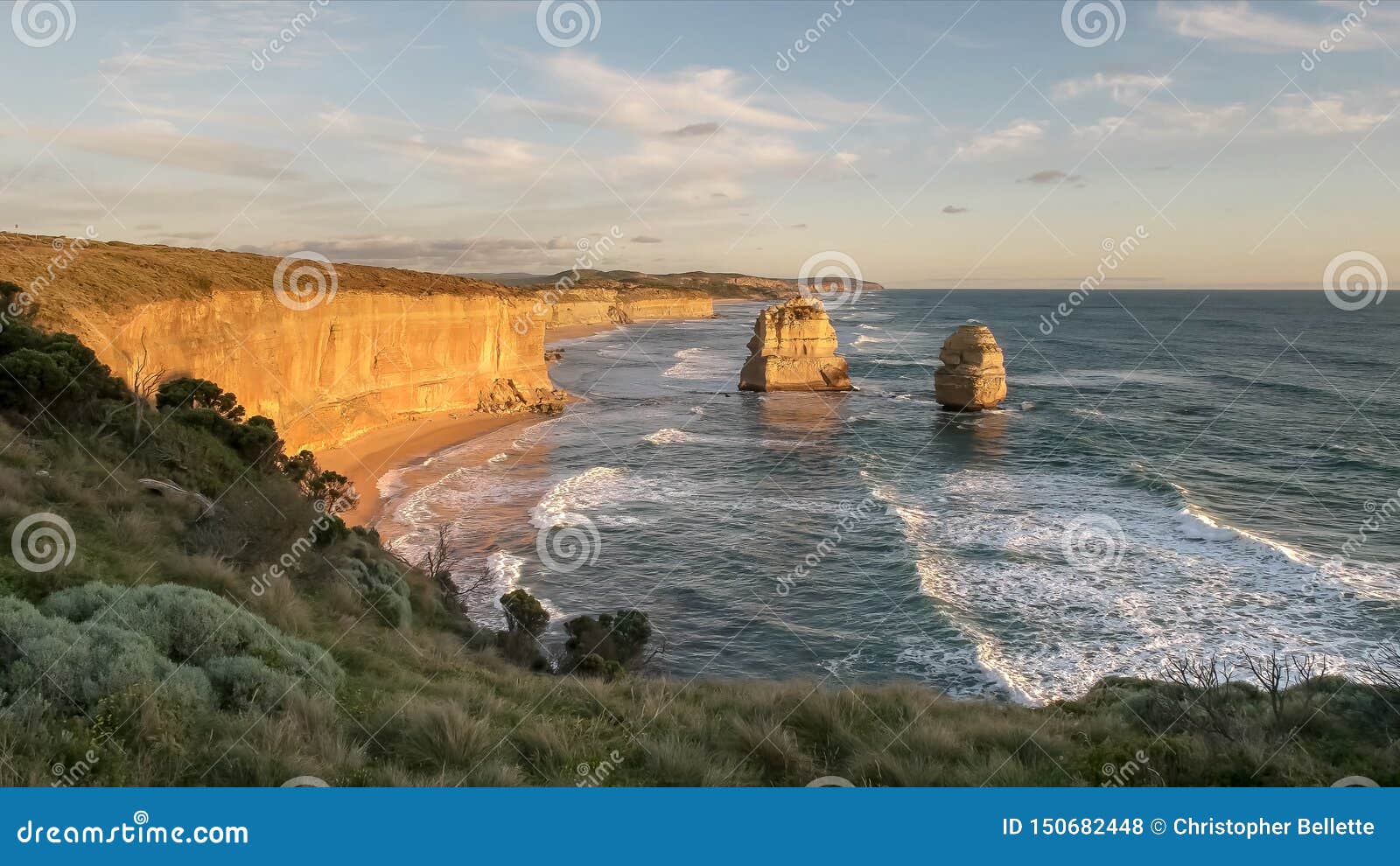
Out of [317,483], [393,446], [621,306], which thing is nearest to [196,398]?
[317,483]

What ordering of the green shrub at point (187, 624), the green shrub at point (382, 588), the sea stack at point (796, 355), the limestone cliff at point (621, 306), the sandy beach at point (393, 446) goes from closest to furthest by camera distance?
the green shrub at point (187, 624) < the green shrub at point (382, 588) < the sandy beach at point (393, 446) < the sea stack at point (796, 355) < the limestone cliff at point (621, 306)

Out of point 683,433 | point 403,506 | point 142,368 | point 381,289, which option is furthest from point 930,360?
point 142,368

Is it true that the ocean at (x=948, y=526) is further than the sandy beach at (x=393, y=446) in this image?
No

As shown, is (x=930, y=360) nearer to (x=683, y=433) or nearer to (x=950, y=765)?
(x=683, y=433)

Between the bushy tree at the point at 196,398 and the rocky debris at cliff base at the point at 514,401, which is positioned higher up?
the rocky debris at cliff base at the point at 514,401

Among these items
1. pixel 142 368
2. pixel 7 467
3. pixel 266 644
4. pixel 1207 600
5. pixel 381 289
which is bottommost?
pixel 1207 600

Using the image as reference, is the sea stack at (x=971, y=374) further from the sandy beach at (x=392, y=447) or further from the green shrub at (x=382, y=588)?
the green shrub at (x=382, y=588)

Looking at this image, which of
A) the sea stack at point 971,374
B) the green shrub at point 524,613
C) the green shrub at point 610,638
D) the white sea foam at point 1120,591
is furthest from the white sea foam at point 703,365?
the green shrub at point 610,638
